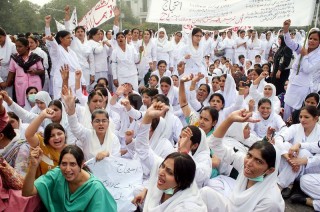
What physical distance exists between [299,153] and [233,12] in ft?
10.6

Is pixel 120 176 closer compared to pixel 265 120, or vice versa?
pixel 120 176

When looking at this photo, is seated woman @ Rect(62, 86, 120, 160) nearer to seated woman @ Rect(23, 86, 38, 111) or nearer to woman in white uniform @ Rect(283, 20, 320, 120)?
seated woman @ Rect(23, 86, 38, 111)

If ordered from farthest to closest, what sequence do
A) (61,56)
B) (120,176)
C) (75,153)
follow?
(61,56), (120,176), (75,153)

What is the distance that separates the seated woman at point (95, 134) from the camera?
3285 millimetres

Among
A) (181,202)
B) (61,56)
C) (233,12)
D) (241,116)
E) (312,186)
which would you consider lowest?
(312,186)

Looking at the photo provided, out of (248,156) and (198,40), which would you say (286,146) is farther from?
(198,40)

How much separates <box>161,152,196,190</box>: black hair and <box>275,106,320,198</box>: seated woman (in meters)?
1.87

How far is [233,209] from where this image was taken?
2537mm

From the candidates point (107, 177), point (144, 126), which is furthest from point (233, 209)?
point (107, 177)

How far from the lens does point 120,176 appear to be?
3271mm

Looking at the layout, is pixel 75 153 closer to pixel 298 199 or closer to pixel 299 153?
pixel 298 199

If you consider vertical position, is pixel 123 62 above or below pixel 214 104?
A: above

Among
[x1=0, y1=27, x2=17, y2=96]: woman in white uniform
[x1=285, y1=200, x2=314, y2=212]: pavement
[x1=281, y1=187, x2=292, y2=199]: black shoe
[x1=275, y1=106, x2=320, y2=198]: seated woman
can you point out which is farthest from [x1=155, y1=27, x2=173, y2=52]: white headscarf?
[x1=285, y1=200, x2=314, y2=212]: pavement

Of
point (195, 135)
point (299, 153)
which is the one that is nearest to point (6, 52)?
point (195, 135)
